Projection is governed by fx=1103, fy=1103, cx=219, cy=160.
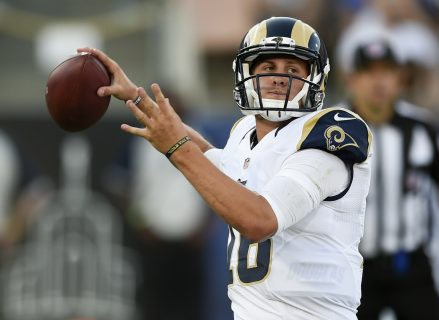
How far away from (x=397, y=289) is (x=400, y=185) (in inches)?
25.5

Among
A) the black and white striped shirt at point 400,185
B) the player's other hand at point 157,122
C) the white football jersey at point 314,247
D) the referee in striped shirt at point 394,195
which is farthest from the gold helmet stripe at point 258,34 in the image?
the black and white striped shirt at point 400,185

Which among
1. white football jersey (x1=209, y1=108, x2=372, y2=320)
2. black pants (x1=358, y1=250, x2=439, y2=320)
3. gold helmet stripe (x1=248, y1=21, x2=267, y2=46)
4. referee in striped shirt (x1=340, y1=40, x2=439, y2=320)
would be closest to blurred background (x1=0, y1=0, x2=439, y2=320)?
referee in striped shirt (x1=340, y1=40, x2=439, y2=320)

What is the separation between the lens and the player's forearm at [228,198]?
3.91 m

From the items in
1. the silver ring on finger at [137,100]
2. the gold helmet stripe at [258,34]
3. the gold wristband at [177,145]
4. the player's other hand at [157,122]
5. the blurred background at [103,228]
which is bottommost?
the blurred background at [103,228]

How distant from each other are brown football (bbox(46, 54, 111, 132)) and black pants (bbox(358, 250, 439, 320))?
8.97 ft

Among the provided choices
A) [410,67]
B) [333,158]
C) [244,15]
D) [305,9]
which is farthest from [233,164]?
[244,15]

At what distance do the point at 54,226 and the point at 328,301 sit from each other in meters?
4.83

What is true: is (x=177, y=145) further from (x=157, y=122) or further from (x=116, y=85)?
(x=116, y=85)

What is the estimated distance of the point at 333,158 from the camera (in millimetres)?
4148

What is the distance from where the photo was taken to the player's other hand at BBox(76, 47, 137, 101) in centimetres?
428

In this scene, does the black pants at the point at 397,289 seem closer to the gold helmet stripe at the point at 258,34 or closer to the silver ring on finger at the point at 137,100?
the gold helmet stripe at the point at 258,34

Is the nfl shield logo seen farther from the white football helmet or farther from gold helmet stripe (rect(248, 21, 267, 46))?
gold helmet stripe (rect(248, 21, 267, 46))

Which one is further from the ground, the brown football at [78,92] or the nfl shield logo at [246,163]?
the brown football at [78,92]

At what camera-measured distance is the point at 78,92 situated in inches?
172
